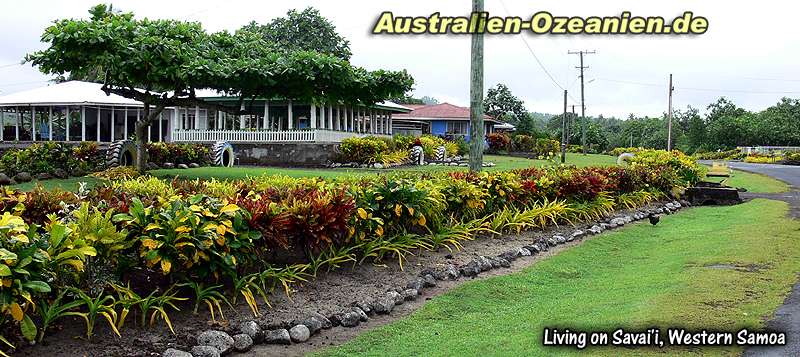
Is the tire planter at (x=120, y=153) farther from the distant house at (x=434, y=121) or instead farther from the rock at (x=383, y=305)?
the distant house at (x=434, y=121)

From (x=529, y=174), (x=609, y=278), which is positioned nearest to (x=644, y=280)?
(x=609, y=278)

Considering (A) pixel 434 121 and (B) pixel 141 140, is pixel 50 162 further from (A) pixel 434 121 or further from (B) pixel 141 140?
(A) pixel 434 121

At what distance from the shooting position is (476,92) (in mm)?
13180

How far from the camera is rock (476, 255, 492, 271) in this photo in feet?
28.7

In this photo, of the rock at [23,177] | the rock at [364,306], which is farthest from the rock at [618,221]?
the rock at [23,177]

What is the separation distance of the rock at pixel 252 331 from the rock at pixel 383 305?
4.29 feet

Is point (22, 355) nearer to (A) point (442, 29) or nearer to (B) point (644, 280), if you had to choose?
(B) point (644, 280)

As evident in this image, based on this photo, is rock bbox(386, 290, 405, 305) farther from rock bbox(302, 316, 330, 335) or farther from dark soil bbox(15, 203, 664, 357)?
rock bbox(302, 316, 330, 335)

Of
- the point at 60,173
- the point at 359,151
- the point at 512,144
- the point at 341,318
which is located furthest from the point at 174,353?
the point at 512,144

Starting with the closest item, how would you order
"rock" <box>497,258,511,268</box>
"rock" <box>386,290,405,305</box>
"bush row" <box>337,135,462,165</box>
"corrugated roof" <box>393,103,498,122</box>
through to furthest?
"rock" <box>386,290,405,305</box> → "rock" <box>497,258,511,268</box> → "bush row" <box>337,135,462,165</box> → "corrugated roof" <box>393,103,498,122</box>


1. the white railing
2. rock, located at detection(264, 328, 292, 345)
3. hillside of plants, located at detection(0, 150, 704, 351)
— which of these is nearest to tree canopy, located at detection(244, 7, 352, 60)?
the white railing

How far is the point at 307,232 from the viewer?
7148mm

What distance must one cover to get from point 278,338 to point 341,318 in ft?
2.47

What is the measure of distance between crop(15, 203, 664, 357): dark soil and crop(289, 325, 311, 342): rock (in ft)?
0.20
